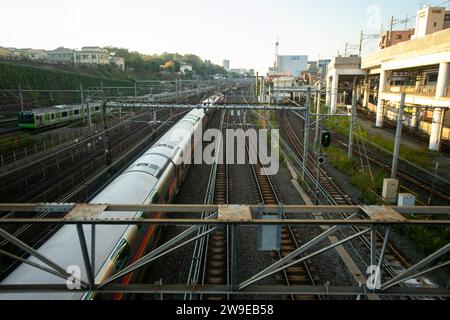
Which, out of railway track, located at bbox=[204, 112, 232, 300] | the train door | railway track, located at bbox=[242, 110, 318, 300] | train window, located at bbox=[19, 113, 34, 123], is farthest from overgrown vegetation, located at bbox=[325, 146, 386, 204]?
train window, located at bbox=[19, 113, 34, 123]

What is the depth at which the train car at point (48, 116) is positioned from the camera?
27219 millimetres

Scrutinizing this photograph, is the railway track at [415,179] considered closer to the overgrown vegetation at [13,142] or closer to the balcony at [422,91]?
the balcony at [422,91]

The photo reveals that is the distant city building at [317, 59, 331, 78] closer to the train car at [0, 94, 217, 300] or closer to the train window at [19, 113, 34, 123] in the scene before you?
the train car at [0, 94, 217, 300]

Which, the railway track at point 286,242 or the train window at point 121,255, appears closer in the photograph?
the train window at point 121,255

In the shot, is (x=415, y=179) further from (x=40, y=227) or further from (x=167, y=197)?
(x=40, y=227)

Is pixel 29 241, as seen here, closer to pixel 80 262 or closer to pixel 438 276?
pixel 80 262

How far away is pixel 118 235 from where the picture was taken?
7.09 metres

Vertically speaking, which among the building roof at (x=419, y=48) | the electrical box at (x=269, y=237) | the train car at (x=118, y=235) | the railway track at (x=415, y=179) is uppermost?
the building roof at (x=419, y=48)

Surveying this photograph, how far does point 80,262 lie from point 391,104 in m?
38.2

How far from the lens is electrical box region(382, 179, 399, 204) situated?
14545 millimetres

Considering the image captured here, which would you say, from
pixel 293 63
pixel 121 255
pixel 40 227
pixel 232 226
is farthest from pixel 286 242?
pixel 293 63

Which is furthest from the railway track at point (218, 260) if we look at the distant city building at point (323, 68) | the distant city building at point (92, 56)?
the distant city building at point (92, 56)

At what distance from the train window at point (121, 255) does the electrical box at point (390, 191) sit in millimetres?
11954

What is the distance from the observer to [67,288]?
4.20 metres
